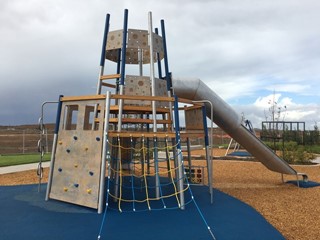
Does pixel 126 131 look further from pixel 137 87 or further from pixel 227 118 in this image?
pixel 227 118

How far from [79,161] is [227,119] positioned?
494 centimetres

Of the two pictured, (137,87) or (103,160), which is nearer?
(103,160)

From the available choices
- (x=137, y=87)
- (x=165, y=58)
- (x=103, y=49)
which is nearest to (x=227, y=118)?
(x=165, y=58)

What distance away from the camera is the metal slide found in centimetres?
880

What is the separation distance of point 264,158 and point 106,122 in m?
6.33

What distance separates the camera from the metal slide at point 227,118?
8.80 meters

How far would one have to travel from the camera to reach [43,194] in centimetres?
775

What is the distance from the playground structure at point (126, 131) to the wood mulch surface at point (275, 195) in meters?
1.67

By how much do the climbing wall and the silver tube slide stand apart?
113 inches

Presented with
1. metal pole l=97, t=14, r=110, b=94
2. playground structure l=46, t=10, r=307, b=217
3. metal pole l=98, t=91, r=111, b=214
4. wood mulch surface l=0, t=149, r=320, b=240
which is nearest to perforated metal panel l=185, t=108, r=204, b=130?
playground structure l=46, t=10, r=307, b=217

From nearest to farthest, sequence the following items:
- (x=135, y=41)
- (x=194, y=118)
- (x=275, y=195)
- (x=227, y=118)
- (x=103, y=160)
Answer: (x=103, y=160) → (x=135, y=41) → (x=194, y=118) → (x=275, y=195) → (x=227, y=118)

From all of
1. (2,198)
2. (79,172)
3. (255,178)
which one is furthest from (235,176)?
(2,198)

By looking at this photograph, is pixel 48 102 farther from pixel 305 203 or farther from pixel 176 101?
pixel 305 203

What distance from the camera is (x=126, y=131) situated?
22.5 ft
